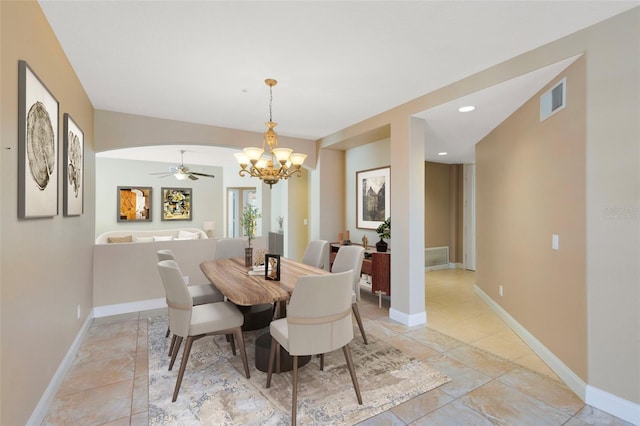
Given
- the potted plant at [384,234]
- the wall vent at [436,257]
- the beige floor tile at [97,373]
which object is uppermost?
the potted plant at [384,234]

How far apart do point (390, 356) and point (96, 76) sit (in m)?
3.79

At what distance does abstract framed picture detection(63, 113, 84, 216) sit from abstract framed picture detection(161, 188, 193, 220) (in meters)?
5.37

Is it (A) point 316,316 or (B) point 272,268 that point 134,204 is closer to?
(B) point 272,268

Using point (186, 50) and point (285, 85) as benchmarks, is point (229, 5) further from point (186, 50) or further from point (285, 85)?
point (285, 85)

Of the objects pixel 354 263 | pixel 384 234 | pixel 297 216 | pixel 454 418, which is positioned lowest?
pixel 454 418

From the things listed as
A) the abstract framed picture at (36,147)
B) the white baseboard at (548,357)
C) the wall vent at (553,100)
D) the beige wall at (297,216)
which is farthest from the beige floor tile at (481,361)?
the beige wall at (297,216)

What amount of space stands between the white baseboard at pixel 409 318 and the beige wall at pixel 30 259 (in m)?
3.19

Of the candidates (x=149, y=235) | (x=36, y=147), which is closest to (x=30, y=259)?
(x=36, y=147)

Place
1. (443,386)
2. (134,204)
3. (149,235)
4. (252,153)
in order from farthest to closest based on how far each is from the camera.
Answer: (134,204) → (149,235) → (252,153) → (443,386)

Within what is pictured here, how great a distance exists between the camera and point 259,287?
7.94 feet

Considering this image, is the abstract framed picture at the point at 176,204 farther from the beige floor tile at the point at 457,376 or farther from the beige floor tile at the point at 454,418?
the beige floor tile at the point at 454,418

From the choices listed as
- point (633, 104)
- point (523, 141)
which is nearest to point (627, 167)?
point (633, 104)

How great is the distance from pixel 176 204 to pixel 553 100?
27.3ft

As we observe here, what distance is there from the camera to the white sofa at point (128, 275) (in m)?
3.81
